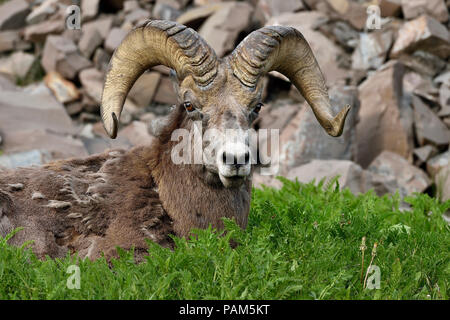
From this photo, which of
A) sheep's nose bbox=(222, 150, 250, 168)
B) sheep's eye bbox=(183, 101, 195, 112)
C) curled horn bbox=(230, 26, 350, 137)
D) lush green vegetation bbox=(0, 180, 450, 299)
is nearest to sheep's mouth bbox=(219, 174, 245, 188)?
sheep's nose bbox=(222, 150, 250, 168)

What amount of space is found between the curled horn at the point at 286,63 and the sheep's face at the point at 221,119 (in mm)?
150

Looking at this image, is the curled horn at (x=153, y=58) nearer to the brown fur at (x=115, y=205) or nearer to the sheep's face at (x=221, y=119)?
the sheep's face at (x=221, y=119)

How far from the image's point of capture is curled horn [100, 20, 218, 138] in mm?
6754

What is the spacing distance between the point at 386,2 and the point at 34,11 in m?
11.0

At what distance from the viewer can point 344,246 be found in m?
6.54

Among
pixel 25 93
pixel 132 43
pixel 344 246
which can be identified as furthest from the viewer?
pixel 25 93

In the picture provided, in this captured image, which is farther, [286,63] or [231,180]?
[286,63]

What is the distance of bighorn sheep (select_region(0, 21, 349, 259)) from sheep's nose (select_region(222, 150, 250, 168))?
11.2 inches

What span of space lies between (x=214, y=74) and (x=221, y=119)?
500 millimetres

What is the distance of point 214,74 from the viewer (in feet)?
22.1

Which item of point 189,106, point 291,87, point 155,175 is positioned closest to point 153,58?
point 189,106

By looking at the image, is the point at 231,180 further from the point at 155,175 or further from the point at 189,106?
the point at 155,175
